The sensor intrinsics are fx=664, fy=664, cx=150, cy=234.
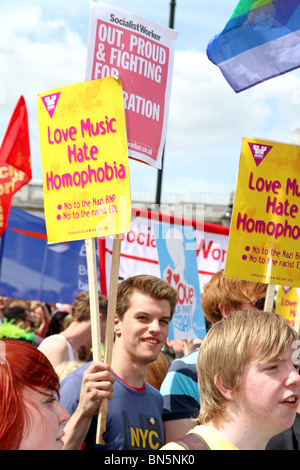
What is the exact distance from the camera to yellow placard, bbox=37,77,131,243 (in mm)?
3172

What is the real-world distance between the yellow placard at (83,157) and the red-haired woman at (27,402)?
4.09ft

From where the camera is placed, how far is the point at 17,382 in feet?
6.04

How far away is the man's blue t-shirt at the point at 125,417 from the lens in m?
2.98

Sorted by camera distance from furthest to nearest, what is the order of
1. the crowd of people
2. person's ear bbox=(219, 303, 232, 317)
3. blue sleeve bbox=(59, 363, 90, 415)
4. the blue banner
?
the blue banner → person's ear bbox=(219, 303, 232, 317) → blue sleeve bbox=(59, 363, 90, 415) → the crowd of people

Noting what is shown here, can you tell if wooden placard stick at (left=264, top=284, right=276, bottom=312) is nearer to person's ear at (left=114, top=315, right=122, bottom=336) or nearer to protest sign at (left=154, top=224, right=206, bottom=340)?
person's ear at (left=114, top=315, right=122, bottom=336)

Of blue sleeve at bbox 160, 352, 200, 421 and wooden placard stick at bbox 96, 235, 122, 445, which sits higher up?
wooden placard stick at bbox 96, 235, 122, 445

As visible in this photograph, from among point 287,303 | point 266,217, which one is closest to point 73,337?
point 266,217

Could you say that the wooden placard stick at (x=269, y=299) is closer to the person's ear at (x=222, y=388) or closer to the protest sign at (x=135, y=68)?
the protest sign at (x=135, y=68)

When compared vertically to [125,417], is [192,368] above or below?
above

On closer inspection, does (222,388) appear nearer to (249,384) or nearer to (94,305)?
(249,384)

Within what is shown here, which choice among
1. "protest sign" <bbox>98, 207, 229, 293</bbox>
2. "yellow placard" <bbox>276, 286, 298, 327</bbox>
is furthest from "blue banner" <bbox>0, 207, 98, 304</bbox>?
"yellow placard" <bbox>276, 286, 298, 327</bbox>

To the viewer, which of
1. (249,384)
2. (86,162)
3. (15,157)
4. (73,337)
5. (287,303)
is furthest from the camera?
(287,303)

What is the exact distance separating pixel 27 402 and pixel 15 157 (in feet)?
17.8
